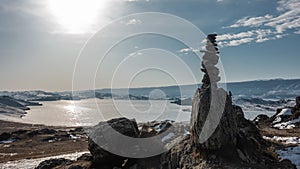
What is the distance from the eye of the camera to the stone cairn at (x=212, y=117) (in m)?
20.1

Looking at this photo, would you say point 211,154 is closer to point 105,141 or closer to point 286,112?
point 105,141

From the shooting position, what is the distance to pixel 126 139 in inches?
1080

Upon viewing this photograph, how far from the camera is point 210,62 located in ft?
72.3

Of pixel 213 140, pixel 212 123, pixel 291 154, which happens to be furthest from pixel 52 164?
pixel 291 154

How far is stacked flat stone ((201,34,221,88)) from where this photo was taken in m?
21.7

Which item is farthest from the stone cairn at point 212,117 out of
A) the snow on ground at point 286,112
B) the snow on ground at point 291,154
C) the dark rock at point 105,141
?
the snow on ground at point 286,112

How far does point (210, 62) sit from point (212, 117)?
4636mm

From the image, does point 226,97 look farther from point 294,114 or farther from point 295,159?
point 294,114

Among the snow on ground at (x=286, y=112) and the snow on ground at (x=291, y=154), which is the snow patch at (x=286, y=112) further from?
the snow on ground at (x=291, y=154)

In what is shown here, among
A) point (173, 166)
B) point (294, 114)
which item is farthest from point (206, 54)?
point (294, 114)

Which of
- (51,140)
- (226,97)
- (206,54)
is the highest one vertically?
(206,54)

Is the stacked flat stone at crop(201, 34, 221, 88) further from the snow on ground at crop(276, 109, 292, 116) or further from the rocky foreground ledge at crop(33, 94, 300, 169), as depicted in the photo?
the snow on ground at crop(276, 109, 292, 116)

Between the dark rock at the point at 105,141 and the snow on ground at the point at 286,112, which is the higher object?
the dark rock at the point at 105,141

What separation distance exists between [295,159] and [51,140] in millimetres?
96528
